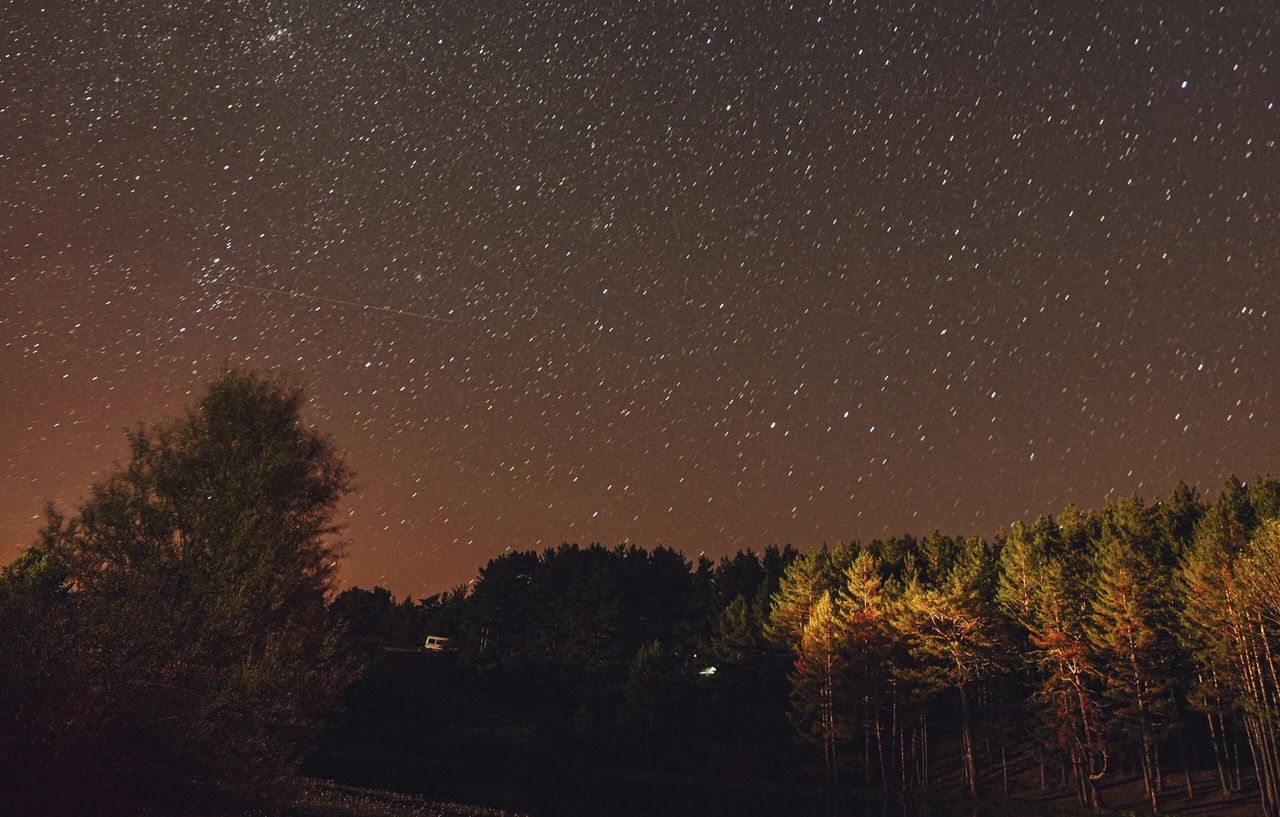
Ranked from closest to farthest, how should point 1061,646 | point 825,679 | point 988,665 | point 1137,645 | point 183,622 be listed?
1. point 183,622
2. point 1137,645
3. point 1061,646
4. point 988,665
5. point 825,679

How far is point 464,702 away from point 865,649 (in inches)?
1791

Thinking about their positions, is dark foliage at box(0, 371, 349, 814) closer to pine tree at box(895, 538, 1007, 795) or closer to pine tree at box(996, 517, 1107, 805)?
pine tree at box(895, 538, 1007, 795)

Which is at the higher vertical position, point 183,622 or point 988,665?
point 988,665

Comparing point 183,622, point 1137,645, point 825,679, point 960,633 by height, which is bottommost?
point 183,622

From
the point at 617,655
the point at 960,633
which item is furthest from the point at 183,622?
the point at 617,655

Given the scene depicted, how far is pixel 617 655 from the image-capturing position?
296 feet

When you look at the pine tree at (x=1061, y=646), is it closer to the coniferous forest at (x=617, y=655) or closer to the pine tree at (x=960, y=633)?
the coniferous forest at (x=617, y=655)

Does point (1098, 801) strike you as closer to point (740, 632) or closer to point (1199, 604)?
point (1199, 604)

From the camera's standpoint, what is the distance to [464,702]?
87438 millimetres

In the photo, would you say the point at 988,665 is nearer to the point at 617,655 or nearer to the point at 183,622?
the point at 617,655

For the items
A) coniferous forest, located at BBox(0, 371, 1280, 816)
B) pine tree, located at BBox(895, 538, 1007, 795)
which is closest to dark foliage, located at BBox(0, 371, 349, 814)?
coniferous forest, located at BBox(0, 371, 1280, 816)

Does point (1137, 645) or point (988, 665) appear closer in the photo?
point (1137, 645)

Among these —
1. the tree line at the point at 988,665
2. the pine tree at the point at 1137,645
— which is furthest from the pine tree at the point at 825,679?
the pine tree at the point at 1137,645

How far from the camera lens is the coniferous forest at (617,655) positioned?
14.4 meters
